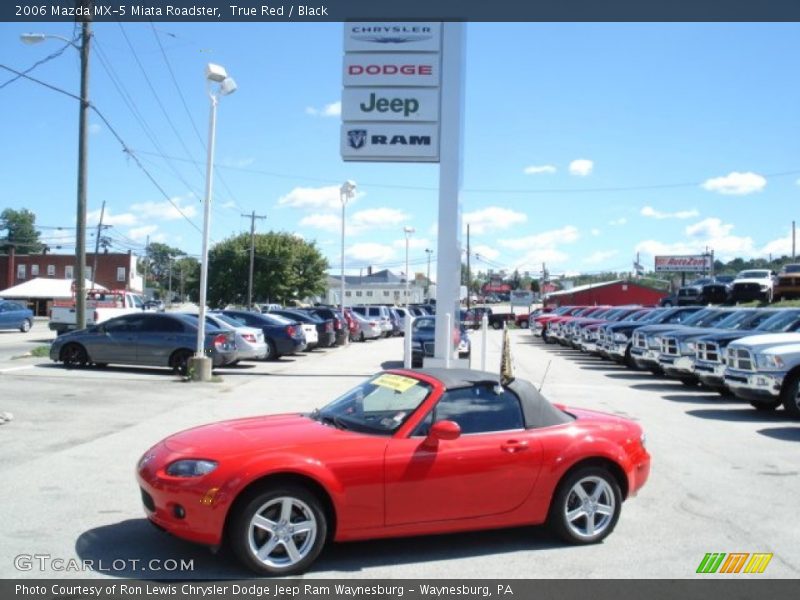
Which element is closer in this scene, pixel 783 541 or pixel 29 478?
pixel 783 541

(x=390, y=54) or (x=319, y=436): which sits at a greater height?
(x=390, y=54)

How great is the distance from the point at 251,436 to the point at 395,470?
1.07 meters

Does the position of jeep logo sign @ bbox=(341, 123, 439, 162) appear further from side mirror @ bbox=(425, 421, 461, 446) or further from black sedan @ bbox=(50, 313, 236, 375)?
side mirror @ bbox=(425, 421, 461, 446)

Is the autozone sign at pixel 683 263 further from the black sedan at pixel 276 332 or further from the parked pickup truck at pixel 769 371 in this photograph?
the parked pickup truck at pixel 769 371

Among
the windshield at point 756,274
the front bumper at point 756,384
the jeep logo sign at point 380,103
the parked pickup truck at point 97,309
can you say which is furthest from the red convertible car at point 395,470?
the windshield at point 756,274

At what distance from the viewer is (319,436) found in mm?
5539

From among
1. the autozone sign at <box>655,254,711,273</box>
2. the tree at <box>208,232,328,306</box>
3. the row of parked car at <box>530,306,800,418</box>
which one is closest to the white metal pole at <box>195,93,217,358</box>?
the row of parked car at <box>530,306,800,418</box>

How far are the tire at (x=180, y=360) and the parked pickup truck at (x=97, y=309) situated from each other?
1022cm

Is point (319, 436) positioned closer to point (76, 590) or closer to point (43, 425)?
point (76, 590)

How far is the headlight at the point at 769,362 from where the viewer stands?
480 inches

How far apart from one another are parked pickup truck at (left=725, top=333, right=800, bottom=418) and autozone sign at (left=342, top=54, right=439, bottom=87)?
383 inches

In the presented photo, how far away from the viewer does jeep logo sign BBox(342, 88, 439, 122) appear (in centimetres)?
1866

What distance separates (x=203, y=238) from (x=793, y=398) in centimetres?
1236

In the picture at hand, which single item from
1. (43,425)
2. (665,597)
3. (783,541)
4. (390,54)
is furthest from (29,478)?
(390,54)
